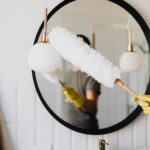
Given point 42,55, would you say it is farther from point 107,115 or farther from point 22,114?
point 107,115

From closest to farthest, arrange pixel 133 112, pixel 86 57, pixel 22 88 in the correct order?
1. pixel 86 57
2. pixel 22 88
3. pixel 133 112

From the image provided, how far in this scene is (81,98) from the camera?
1089mm

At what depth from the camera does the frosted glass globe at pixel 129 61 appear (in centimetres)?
113

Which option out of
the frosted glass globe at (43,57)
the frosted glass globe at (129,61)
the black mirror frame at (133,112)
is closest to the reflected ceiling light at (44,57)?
the frosted glass globe at (43,57)

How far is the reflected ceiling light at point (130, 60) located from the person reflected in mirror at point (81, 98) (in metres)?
0.13

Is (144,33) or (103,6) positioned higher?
(103,6)

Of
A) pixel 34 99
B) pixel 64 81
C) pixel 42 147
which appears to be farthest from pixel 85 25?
pixel 42 147

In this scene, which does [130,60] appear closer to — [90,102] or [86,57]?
[90,102]

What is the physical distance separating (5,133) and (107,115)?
392 mm

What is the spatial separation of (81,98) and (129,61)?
0.24 meters

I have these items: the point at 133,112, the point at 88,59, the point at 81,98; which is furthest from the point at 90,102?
the point at 88,59

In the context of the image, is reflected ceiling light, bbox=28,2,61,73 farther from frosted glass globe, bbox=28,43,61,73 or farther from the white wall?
the white wall

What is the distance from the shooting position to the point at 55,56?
0.90 metres

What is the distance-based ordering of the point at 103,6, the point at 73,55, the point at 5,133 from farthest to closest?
the point at 103,6
the point at 5,133
the point at 73,55
